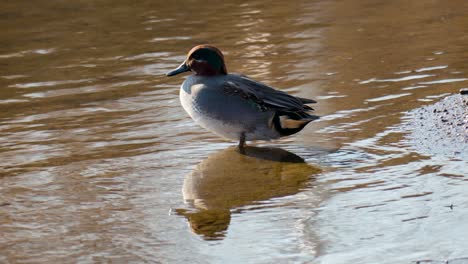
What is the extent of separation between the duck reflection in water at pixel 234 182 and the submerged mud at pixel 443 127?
780 mm

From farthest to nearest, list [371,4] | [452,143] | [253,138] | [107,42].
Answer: [371,4] < [107,42] < [253,138] < [452,143]

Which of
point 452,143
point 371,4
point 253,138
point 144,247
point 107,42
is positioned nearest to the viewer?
point 144,247

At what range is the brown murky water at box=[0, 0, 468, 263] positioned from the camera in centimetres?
507

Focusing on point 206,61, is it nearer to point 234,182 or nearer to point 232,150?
point 232,150

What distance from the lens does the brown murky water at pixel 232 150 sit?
16.6 feet

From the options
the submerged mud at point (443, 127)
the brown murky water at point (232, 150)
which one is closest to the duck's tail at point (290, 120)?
the brown murky water at point (232, 150)

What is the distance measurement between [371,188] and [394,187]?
12 centimetres

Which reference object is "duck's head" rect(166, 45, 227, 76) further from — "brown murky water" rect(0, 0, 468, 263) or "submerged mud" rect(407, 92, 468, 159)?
"submerged mud" rect(407, 92, 468, 159)

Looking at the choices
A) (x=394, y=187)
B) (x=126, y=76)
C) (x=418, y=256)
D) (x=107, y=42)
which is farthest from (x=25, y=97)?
(x=418, y=256)

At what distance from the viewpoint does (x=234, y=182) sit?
6297 millimetres

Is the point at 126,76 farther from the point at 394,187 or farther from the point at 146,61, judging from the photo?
the point at 394,187

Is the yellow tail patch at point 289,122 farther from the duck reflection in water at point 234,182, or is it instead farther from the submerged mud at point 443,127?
the submerged mud at point 443,127

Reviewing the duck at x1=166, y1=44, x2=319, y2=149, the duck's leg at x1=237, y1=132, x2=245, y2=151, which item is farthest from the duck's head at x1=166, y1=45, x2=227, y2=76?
the duck's leg at x1=237, y1=132, x2=245, y2=151

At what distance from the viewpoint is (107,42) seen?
1110 cm
